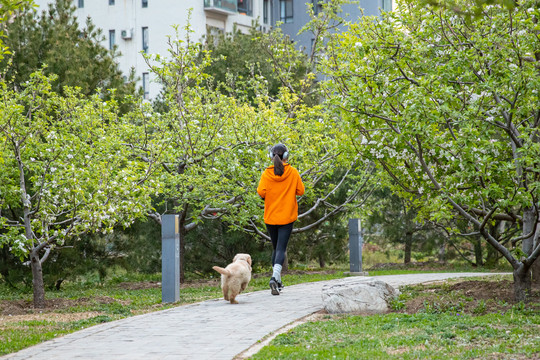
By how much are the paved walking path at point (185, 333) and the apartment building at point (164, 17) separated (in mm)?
34520

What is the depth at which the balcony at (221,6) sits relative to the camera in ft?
144

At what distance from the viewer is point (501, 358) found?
628cm

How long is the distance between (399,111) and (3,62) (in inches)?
446

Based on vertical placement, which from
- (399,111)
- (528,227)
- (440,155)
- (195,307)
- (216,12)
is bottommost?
(195,307)

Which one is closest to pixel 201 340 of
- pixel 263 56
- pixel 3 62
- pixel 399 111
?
pixel 399 111

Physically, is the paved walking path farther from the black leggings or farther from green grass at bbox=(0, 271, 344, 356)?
the black leggings

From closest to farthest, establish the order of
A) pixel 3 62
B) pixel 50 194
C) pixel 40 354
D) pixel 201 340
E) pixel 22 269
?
pixel 40 354, pixel 201 340, pixel 50 194, pixel 22 269, pixel 3 62

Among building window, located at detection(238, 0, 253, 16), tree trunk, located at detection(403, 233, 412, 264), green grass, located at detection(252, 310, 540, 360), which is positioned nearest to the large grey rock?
green grass, located at detection(252, 310, 540, 360)

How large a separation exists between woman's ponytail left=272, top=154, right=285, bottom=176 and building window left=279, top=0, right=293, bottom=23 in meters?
37.1

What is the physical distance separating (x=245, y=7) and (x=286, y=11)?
107 inches

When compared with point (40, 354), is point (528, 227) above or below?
above

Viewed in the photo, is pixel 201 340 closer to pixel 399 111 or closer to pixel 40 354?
pixel 40 354

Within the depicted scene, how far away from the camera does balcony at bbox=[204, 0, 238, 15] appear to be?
43844 millimetres

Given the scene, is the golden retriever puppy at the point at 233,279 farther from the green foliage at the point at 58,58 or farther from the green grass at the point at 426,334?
the green foliage at the point at 58,58
